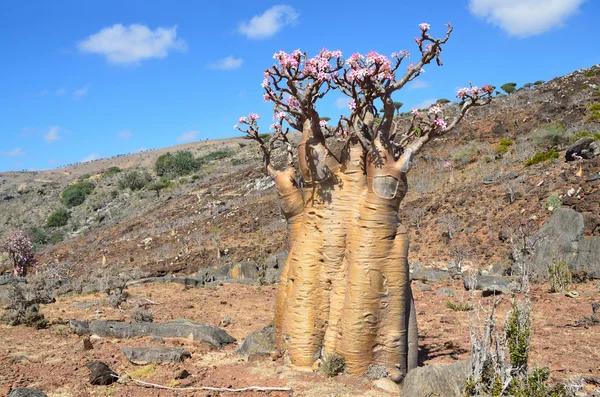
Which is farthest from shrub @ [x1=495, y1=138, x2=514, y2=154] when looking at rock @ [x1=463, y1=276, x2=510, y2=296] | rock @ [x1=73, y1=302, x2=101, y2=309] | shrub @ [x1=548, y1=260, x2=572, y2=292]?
rock @ [x1=73, y1=302, x2=101, y2=309]

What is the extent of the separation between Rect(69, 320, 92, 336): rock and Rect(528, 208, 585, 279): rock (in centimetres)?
998

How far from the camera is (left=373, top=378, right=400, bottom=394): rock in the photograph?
5312 mm

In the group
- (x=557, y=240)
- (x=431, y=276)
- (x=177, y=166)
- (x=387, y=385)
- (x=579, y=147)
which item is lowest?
(x=387, y=385)

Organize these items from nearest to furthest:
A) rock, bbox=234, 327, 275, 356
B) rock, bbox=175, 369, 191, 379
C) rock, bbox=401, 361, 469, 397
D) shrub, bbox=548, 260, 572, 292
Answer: rock, bbox=401, 361, 469, 397 < rock, bbox=175, 369, 191, 379 < rock, bbox=234, 327, 275, 356 < shrub, bbox=548, 260, 572, 292

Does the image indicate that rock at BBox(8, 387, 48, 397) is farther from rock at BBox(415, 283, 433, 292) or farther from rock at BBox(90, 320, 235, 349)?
rock at BBox(415, 283, 433, 292)

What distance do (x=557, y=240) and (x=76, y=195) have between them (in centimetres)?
5211

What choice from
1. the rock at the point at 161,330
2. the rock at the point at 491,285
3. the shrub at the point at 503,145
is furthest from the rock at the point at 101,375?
the shrub at the point at 503,145

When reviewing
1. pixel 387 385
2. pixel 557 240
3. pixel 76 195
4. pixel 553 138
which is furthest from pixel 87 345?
pixel 76 195

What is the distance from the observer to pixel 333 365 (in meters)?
5.59

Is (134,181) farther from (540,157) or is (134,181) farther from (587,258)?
(587,258)

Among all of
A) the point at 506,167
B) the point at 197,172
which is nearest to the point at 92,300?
the point at 506,167

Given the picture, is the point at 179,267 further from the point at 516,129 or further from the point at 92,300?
the point at 516,129

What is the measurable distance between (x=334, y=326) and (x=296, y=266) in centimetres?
92

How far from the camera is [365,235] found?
5746 mm
